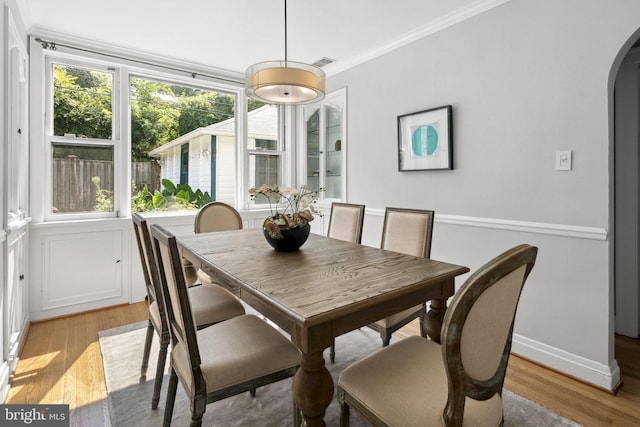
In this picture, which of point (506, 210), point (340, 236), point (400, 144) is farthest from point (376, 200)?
point (506, 210)

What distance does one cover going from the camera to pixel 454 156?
9.29ft

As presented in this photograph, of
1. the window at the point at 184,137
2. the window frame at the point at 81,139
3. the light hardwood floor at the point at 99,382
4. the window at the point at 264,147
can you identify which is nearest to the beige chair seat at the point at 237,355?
the light hardwood floor at the point at 99,382

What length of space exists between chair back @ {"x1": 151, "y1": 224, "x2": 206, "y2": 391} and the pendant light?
111 cm

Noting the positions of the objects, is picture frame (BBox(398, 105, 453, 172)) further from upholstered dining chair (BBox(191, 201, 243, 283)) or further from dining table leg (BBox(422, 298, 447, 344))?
upholstered dining chair (BBox(191, 201, 243, 283))

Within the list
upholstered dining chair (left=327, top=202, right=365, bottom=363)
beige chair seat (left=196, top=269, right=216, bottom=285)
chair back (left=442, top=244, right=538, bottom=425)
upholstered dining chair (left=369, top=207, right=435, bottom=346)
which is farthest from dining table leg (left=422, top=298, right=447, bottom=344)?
beige chair seat (left=196, top=269, right=216, bottom=285)

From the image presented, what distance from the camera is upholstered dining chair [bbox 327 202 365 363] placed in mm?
2765

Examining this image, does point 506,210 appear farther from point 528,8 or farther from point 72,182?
point 72,182

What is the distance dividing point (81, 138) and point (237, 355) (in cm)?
303

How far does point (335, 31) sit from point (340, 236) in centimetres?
185

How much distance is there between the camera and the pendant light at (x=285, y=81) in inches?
79.5

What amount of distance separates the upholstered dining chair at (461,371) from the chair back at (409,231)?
40.3 inches

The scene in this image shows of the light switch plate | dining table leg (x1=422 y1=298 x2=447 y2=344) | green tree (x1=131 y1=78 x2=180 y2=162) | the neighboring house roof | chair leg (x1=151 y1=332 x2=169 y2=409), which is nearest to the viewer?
dining table leg (x1=422 y1=298 x2=447 y2=344)

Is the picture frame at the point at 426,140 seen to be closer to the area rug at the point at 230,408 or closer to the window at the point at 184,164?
the area rug at the point at 230,408

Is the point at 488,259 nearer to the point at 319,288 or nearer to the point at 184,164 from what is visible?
the point at 319,288
